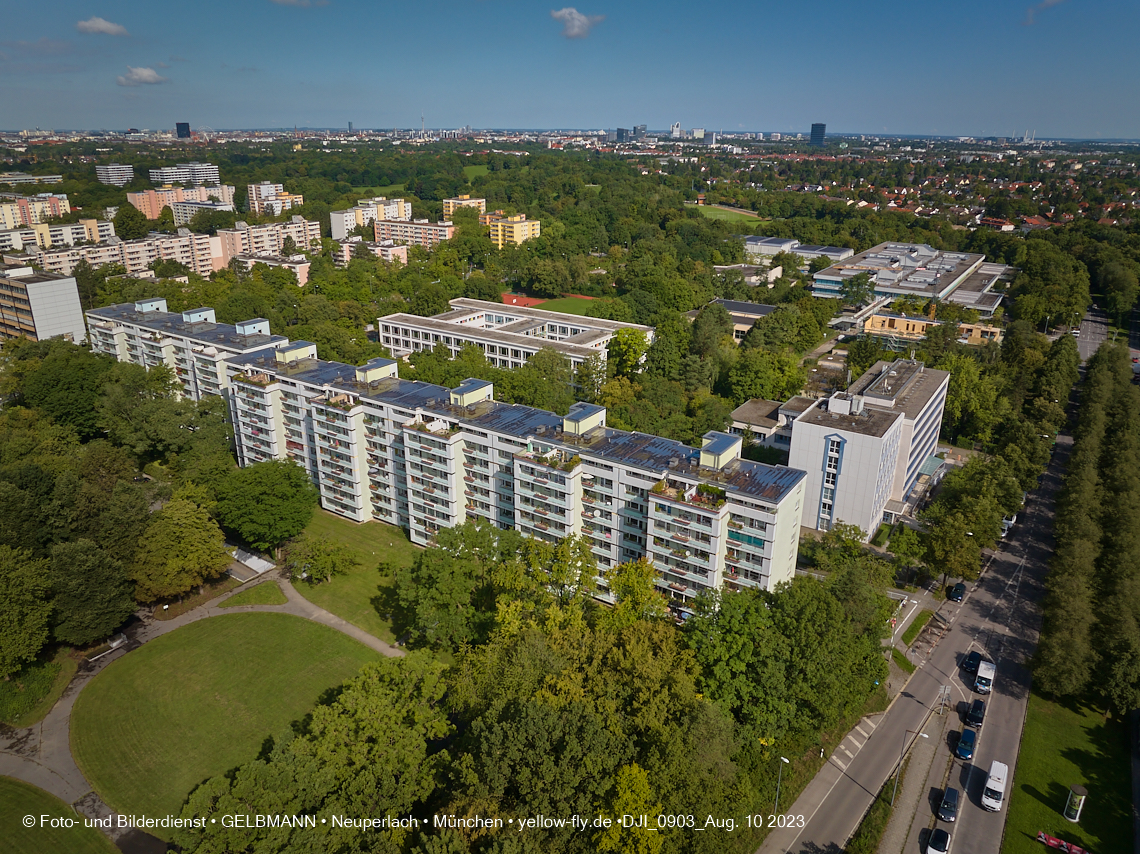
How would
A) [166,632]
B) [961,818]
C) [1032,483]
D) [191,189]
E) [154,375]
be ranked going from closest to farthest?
[961,818]
[166,632]
[1032,483]
[154,375]
[191,189]

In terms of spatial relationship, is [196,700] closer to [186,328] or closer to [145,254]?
[186,328]

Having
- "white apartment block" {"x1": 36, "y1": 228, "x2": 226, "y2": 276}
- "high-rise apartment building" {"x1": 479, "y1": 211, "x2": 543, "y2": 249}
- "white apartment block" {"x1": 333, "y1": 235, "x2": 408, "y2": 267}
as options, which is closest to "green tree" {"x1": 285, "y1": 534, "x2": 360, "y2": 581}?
"white apartment block" {"x1": 36, "y1": 228, "x2": 226, "y2": 276}

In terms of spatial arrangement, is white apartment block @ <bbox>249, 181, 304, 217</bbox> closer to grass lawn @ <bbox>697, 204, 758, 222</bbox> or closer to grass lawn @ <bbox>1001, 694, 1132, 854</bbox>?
grass lawn @ <bbox>697, 204, 758, 222</bbox>

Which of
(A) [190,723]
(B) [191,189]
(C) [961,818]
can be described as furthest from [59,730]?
(B) [191,189]

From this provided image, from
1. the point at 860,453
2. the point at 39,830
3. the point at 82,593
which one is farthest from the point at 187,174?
the point at 860,453

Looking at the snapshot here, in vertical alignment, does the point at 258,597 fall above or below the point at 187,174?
below

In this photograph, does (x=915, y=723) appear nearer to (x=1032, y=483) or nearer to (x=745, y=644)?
(x=745, y=644)

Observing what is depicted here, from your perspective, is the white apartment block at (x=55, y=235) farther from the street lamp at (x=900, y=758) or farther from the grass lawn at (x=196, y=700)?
the street lamp at (x=900, y=758)
